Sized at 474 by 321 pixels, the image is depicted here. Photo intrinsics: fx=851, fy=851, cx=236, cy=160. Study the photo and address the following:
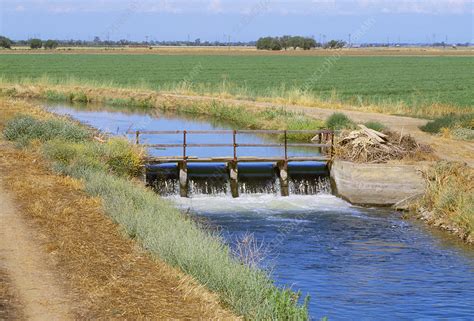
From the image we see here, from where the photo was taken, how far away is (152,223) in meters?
15.4

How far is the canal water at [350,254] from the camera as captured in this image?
50.3 ft

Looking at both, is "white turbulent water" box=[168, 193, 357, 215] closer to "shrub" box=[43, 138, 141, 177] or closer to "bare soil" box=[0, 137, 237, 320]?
"shrub" box=[43, 138, 141, 177]

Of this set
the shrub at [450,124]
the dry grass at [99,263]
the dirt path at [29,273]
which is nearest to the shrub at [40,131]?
the dry grass at [99,263]

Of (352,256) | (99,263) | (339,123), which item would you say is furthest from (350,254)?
(339,123)

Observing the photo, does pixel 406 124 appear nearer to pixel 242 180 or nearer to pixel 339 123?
pixel 339 123

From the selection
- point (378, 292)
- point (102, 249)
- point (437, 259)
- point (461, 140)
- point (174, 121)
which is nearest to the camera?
point (102, 249)

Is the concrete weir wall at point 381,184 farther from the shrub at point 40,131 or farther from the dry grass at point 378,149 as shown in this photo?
the shrub at point 40,131

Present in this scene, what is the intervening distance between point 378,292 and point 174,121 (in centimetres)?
2856

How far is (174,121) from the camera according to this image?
1720 inches

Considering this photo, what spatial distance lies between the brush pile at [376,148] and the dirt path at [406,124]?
0.96 metres

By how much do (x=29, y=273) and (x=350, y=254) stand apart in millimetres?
8810

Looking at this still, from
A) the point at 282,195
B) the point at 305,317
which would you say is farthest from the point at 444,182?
the point at 305,317

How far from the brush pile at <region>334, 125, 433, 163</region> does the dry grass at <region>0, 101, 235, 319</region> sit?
1054 cm

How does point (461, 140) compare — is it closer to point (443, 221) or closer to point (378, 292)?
point (443, 221)
